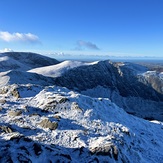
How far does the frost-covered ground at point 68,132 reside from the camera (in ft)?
59.4

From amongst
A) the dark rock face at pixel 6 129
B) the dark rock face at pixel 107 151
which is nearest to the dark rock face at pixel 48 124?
the dark rock face at pixel 6 129

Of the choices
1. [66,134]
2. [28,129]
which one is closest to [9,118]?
[28,129]

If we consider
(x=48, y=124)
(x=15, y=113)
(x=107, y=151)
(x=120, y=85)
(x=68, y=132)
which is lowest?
(x=120, y=85)

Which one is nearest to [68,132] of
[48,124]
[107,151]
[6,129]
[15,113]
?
[48,124]

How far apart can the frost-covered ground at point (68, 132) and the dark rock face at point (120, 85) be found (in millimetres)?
70066

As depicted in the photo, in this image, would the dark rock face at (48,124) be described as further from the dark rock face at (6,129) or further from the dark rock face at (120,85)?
the dark rock face at (120,85)

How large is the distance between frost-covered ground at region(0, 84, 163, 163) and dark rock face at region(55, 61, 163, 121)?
70066 millimetres

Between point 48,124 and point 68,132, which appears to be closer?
point 68,132

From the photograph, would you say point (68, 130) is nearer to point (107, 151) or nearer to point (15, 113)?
point (107, 151)

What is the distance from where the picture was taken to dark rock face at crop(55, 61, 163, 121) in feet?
349

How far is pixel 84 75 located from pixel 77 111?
88811 millimetres

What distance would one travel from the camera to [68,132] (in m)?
21.9

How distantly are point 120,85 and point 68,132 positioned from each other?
328ft

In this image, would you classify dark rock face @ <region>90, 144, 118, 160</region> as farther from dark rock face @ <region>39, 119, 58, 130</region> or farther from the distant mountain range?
dark rock face @ <region>39, 119, 58, 130</region>
